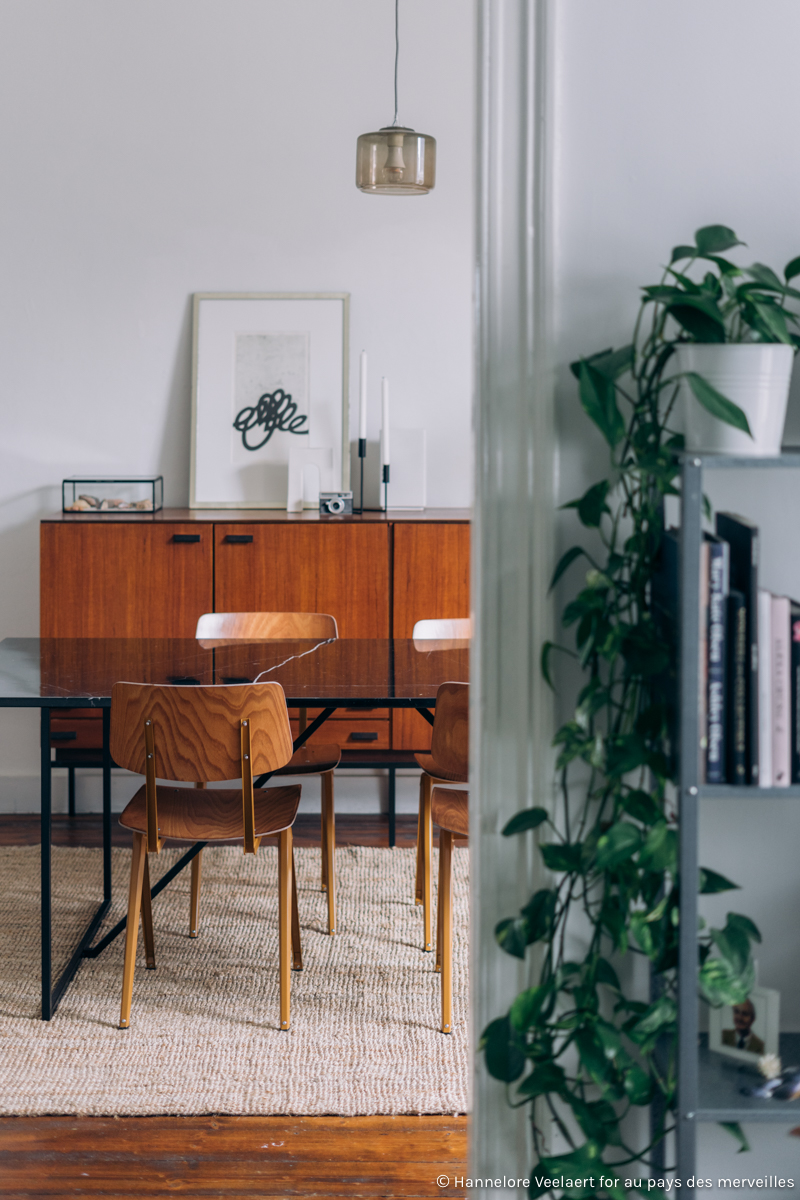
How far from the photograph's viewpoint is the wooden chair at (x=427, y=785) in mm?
3131

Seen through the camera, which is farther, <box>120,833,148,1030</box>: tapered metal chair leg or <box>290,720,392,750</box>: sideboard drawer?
<box>290,720,392,750</box>: sideboard drawer

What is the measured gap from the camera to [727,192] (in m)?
1.51

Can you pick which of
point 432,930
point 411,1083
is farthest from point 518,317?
point 432,930

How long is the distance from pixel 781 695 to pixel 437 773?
1824 millimetres

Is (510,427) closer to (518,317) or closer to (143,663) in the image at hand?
(518,317)

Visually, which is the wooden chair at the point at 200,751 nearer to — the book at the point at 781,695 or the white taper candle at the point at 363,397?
the book at the point at 781,695

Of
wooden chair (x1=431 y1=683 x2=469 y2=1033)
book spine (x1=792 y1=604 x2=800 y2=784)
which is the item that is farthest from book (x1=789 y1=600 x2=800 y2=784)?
wooden chair (x1=431 y1=683 x2=469 y2=1033)

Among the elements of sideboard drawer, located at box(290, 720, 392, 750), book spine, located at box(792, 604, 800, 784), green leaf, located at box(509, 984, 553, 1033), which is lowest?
sideboard drawer, located at box(290, 720, 392, 750)

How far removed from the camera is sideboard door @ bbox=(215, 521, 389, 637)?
4.16 m

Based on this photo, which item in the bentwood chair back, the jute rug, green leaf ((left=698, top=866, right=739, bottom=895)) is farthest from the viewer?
the bentwood chair back

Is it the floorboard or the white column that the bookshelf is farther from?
the floorboard

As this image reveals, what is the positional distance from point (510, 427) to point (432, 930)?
2.24 m

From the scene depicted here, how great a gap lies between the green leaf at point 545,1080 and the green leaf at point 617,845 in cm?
28

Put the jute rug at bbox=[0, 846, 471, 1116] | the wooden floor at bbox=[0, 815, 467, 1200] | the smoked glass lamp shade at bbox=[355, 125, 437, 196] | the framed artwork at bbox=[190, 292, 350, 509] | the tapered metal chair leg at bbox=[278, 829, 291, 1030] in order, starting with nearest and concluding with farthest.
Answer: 1. the wooden floor at bbox=[0, 815, 467, 1200]
2. the jute rug at bbox=[0, 846, 471, 1116]
3. the tapered metal chair leg at bbox=[278, 829, 291, 1030]
4. the smoked glass lamp shade at bbox=[355, 125, 437, 196]
5. the framed artwork at bbox=[190, 292, 350, 509]
